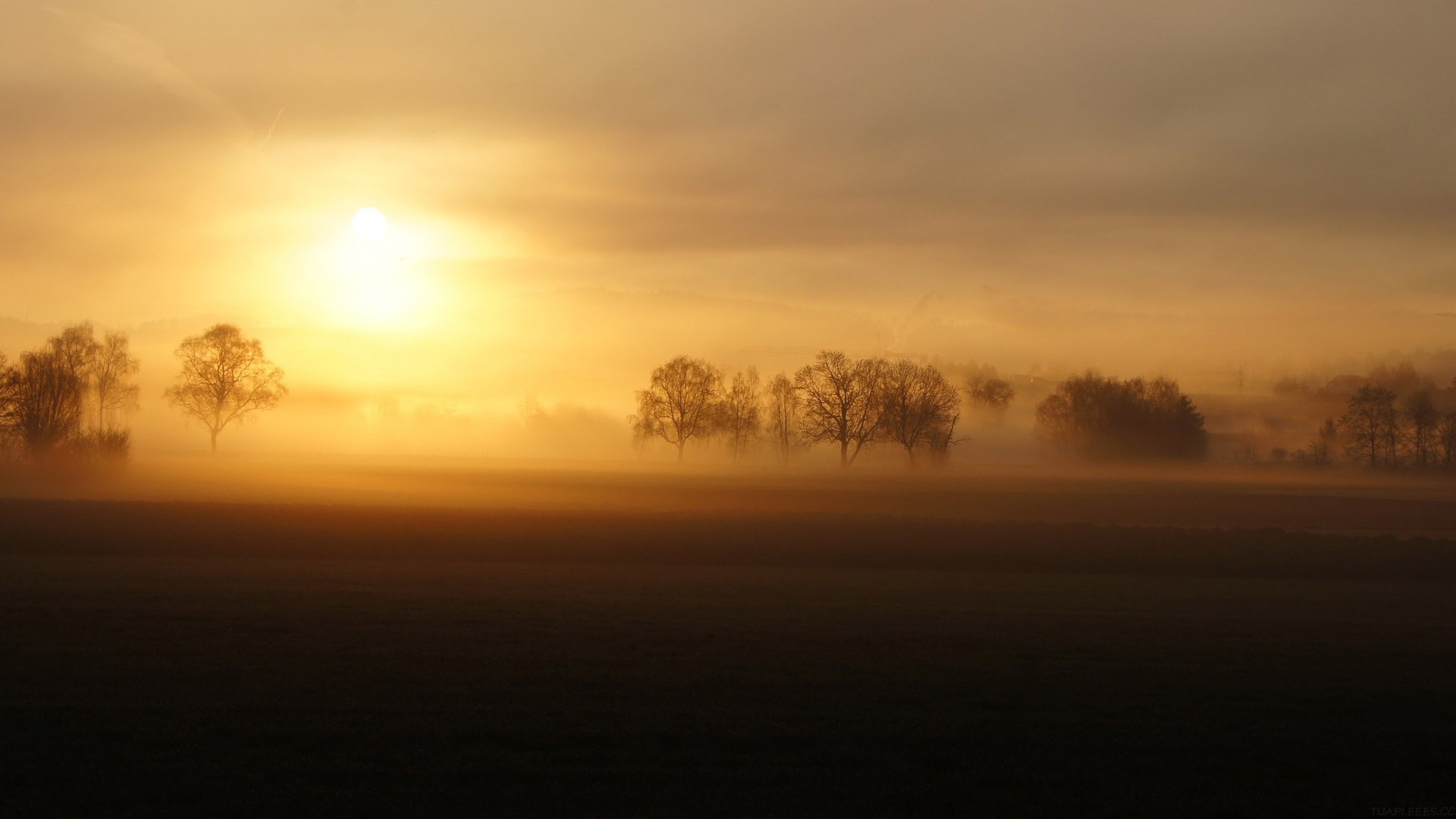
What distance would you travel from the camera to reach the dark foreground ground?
9.22m

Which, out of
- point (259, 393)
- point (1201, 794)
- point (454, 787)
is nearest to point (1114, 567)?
point (1201, 794)

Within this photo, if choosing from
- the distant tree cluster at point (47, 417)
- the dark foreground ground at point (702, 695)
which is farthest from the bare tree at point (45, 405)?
the dark foreground ground at point (702, 695)

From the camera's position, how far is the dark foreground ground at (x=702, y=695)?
30.2 feet

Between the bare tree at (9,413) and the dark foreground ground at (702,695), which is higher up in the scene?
the bare tree at (9,413)

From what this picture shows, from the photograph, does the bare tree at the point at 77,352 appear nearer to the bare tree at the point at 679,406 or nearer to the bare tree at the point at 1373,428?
the bare tree at the point at 679,406

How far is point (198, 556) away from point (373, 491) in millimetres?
27778

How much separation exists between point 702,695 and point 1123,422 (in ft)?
393

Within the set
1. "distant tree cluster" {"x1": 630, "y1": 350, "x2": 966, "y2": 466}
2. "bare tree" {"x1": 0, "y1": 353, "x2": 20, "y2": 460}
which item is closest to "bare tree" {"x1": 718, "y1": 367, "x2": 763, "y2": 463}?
"distant tree cluster" {"x1": 630, "y1": 350, "x2": 966, "y2": 466}

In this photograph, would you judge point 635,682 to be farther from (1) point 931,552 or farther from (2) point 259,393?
(2) point 259,393

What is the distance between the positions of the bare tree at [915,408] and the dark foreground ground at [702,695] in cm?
7174

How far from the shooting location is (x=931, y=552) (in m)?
34.6

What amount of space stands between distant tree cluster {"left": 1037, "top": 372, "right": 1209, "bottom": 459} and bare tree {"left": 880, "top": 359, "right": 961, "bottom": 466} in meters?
29.8

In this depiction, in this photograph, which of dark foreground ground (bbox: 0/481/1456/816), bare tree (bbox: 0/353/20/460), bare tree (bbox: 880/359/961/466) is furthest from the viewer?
bare tree (bbox: 880/359/961/466)

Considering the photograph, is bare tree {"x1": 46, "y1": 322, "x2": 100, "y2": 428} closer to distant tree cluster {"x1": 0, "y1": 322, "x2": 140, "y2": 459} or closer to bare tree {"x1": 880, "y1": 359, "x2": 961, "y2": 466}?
distant tree cluster {"x1": 0, "y1": 322, "x2": 140, "y2": 459}
